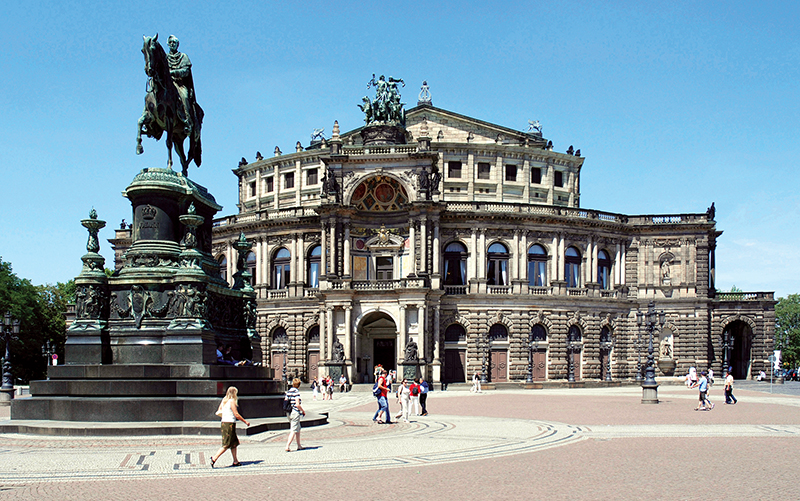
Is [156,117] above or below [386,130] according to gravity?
below

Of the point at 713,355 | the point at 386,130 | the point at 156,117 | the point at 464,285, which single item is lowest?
the point at 713,355

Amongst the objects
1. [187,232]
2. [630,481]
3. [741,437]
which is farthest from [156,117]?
[741,437]

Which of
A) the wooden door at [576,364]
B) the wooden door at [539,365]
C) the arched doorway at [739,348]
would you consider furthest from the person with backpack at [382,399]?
the arched doorway at [739,348]

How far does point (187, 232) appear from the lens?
76.9ft

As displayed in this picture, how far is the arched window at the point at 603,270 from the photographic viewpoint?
233 ft

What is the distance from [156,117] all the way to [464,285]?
147ft

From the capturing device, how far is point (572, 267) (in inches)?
2746

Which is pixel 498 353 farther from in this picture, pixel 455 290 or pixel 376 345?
pixel 376 345

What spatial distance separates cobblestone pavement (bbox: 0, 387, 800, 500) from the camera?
46.9ft

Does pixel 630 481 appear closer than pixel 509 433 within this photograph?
Yes

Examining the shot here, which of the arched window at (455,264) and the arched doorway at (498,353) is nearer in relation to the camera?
the arched doorway at (498,353)

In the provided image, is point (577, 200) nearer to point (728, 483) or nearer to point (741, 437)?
point (741, 437)

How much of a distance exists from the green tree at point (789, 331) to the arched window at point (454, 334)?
237 ft

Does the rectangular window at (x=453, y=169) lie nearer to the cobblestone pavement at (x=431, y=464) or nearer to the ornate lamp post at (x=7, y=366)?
the ornate lamp post at (x=7, y=366)
